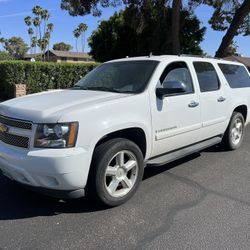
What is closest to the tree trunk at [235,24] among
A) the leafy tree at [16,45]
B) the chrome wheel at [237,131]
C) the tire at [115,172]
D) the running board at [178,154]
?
the chrome wheel at [237,131]

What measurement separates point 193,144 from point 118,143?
191cm

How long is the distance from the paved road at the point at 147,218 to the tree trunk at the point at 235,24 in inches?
597

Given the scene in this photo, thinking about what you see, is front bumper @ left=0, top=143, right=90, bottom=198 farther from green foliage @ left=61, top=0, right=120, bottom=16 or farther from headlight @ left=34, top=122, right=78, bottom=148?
green foliage @ left=61, top=0, right=120, bottom=16

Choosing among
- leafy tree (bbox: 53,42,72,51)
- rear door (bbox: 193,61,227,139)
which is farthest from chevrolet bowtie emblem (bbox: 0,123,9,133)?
leafy tree (bbox: 53,42,72,51)

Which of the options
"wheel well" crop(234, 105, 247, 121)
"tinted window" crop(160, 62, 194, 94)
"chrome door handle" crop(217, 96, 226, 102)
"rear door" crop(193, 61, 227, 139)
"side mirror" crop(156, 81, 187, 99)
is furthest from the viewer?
"wheel well" crop(234, 105, 247, 121)

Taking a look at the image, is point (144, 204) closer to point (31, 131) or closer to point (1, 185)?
point (31, 131)

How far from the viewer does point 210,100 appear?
19.9 ft

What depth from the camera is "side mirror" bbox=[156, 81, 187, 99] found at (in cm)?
500

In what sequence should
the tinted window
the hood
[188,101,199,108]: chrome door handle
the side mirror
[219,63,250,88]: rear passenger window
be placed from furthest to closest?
[219,63,250,88]: rear passenger window → [188,101,199,108]: chrome door handle → the tinted window → the side mirror → the hood

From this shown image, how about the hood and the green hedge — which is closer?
the hood

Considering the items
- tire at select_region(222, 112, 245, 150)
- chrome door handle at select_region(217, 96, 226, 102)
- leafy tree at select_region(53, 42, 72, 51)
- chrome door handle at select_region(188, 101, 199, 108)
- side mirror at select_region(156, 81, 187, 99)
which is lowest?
leafy tree at select_region(53, 42, 72, 51)

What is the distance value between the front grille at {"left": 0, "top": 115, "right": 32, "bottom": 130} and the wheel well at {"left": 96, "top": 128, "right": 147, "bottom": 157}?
89 centimetres

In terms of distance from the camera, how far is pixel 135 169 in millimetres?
4715

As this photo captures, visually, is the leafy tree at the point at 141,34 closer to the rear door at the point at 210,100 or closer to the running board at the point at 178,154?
the rear door at the point at 210,100
